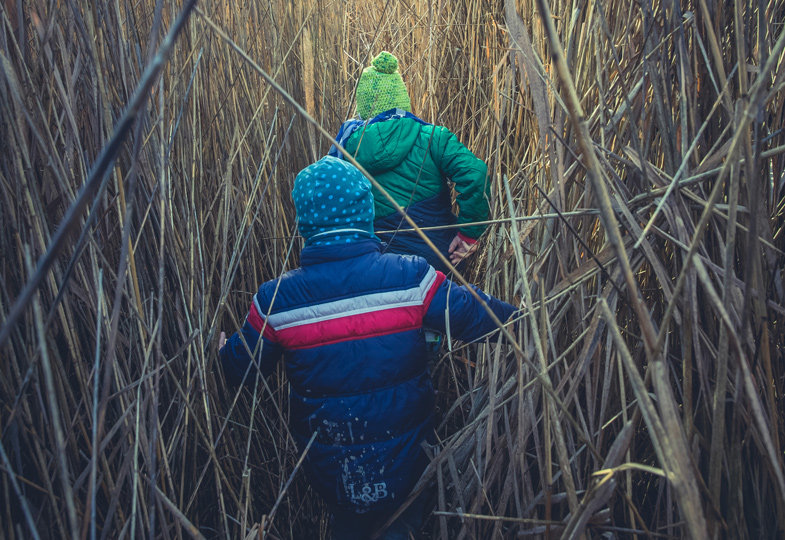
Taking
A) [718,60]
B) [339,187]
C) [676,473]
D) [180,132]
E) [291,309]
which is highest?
[718,60]

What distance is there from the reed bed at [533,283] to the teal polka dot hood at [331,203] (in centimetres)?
22

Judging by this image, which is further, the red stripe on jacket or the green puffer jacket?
the green puffer jacket

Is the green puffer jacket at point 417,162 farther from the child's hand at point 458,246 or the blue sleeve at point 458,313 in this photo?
the blue sleeve at point 458,313

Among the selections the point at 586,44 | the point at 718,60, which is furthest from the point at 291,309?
the point at 718,60

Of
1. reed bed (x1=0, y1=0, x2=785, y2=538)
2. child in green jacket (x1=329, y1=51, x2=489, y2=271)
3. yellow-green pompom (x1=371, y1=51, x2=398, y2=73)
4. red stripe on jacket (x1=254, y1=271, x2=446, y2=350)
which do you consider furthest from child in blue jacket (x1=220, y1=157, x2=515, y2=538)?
yellow-green pompom (x1=371, y1=51, x2=398, y2=73)

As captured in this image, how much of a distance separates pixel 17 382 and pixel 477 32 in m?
2.13

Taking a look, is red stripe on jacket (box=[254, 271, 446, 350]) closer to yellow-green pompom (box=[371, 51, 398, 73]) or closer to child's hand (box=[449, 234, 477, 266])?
child's hand (box=[449, 234, 477, 266])

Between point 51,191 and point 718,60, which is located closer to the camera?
point 718,60

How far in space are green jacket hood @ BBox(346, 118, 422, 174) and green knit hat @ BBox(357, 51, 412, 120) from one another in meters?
0.09

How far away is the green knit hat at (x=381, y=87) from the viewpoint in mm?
2211

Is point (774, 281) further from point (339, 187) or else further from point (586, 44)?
point (339, 187)

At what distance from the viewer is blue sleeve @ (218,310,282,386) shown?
1301 millimetres

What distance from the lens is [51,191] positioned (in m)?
1.01

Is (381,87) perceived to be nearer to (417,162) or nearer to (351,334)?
(417,162)
